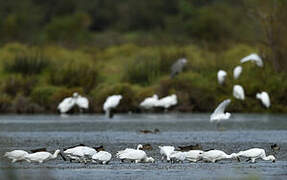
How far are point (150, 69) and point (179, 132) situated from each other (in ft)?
32.3

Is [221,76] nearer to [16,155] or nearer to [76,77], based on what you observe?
[76,77]

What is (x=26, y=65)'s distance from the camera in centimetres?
2808

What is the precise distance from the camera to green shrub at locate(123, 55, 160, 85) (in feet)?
Result: 89.6

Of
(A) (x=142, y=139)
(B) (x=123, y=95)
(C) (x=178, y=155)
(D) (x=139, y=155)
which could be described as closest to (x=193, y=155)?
(C) (x=178, y=155)

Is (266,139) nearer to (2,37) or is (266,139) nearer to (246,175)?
(246,175)

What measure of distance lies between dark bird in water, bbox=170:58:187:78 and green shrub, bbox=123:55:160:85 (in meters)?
1.40

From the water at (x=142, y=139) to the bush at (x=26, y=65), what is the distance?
5.01m

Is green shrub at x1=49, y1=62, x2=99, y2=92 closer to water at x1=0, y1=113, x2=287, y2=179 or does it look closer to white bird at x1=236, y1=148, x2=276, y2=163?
water at x1=0, y1=113, x2=287, y2=179

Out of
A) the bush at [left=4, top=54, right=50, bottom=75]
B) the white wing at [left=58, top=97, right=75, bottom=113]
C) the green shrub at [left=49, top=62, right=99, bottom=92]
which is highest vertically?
the bush at [left=4, top=54, right=50, bottom=75]

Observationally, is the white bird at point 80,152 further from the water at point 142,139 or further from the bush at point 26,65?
the bush at point 26,65

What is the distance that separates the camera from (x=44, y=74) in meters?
27.9

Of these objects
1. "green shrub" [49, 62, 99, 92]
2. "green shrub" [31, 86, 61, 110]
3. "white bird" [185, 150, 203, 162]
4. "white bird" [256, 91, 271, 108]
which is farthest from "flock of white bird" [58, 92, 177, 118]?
"white bird" [185, 150, 203, 162]

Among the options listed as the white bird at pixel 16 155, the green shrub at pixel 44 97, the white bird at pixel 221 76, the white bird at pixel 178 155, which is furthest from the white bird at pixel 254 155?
the green shrub at pixel 44 97

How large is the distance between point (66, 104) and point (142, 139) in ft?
23.6
